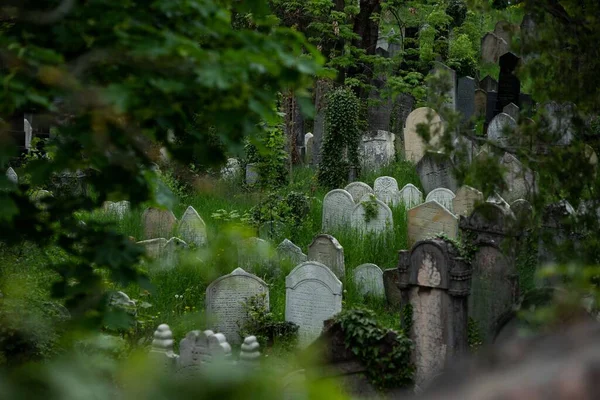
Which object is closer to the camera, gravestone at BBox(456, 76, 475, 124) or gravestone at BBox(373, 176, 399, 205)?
gravestone at BBox(373, 176, 399, 205)

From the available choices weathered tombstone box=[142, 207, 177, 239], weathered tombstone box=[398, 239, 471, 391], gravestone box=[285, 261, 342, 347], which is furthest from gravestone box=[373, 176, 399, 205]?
weathered tombstone box=[398, 239, 471, 391]

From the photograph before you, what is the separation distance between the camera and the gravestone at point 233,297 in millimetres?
11367

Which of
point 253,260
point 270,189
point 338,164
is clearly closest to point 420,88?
point 338,164

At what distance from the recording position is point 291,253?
13.4 metres

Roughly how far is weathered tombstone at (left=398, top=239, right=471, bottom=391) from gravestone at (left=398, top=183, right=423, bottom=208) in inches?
273

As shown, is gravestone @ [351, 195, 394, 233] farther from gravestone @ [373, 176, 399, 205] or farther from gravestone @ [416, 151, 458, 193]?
gravestone @ [416, 151, 458, 193]

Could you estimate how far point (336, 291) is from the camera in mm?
11078

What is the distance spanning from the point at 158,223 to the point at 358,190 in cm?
389

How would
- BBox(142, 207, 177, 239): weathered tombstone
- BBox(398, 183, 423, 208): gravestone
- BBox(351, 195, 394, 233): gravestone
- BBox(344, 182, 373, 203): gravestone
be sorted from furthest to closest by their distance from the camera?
BBox(344, 182, 373, 203): gravestone → BBox(398, 183, 423, 208): gravestone → BBox(142, 207, 177, 239): weathered tombstone → BBox(351, 195, 394, 233): gravestone

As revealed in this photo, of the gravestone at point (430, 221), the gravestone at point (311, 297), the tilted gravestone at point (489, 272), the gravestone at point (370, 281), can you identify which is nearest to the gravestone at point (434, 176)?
the gravestone at point (430, 221)

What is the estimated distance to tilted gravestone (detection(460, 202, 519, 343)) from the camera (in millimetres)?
9883

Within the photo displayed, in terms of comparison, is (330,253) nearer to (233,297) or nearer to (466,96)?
(233,297)

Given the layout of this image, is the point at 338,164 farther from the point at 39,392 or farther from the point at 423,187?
the point at 39,392

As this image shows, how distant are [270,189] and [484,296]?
633 cm
